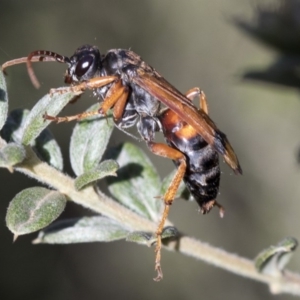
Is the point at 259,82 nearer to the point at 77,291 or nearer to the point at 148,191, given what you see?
the point at 148,191

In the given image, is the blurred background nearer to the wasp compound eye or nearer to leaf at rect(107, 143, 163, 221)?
the wasp compound eye

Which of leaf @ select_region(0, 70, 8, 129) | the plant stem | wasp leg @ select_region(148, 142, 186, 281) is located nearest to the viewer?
leaf @ select_region(0, 70, 8, 129)

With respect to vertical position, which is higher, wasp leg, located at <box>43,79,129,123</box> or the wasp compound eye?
the wasp compound eye

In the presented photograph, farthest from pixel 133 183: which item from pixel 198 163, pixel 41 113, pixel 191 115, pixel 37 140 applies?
pixel 41 113

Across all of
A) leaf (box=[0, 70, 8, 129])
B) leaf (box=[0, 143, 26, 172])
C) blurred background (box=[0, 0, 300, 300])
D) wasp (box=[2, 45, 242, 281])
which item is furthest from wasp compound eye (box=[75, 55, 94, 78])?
blurred background (box=[0, 0, 300, 300])

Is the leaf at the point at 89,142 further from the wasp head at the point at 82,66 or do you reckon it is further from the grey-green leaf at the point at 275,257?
the grey-green leaf at the point at 275,257

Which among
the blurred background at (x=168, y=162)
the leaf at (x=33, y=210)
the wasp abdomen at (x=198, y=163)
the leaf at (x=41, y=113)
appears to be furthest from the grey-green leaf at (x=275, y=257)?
the blurred background at (x=168, y=162)
